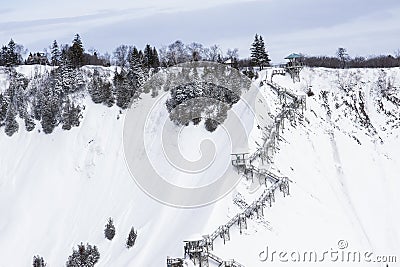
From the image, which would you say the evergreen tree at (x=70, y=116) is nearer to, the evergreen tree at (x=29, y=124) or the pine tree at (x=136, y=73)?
the evergreen tree at (x=29, y=124)

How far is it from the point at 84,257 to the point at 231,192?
12.4 meters

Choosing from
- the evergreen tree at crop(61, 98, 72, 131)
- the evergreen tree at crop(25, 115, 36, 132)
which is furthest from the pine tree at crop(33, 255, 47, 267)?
the evergreen tree at crop(25, 115, 36, 132)

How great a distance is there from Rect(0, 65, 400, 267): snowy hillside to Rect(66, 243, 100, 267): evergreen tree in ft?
2.55

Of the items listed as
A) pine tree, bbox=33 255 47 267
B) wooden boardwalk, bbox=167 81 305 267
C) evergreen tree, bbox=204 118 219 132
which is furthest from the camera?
evergreen tree, bbox=204 118 219 132

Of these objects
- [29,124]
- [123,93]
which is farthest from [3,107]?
[123,93]

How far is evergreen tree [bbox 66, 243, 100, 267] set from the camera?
36.4 meters

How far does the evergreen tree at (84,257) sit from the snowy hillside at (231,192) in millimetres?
777

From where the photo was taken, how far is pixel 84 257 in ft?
122

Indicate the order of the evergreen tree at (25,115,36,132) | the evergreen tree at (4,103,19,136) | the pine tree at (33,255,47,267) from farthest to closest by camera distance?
the evergreen tree at (4,103,19,136) → the evergreen tree at (25,115,36,132) → the pine tree at (33,255,47,267)

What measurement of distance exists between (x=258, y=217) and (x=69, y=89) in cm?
3116

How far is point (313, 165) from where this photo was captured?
141 feet

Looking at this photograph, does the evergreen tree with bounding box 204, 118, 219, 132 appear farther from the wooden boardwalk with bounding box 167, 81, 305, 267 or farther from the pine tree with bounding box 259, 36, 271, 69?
the pine tree with bounding box 259, 36, 271, 69

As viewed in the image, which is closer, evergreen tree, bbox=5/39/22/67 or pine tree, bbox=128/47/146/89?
pine tree, bbox=128/47/146/89

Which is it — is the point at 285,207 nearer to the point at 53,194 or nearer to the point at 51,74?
the point at 53,194
